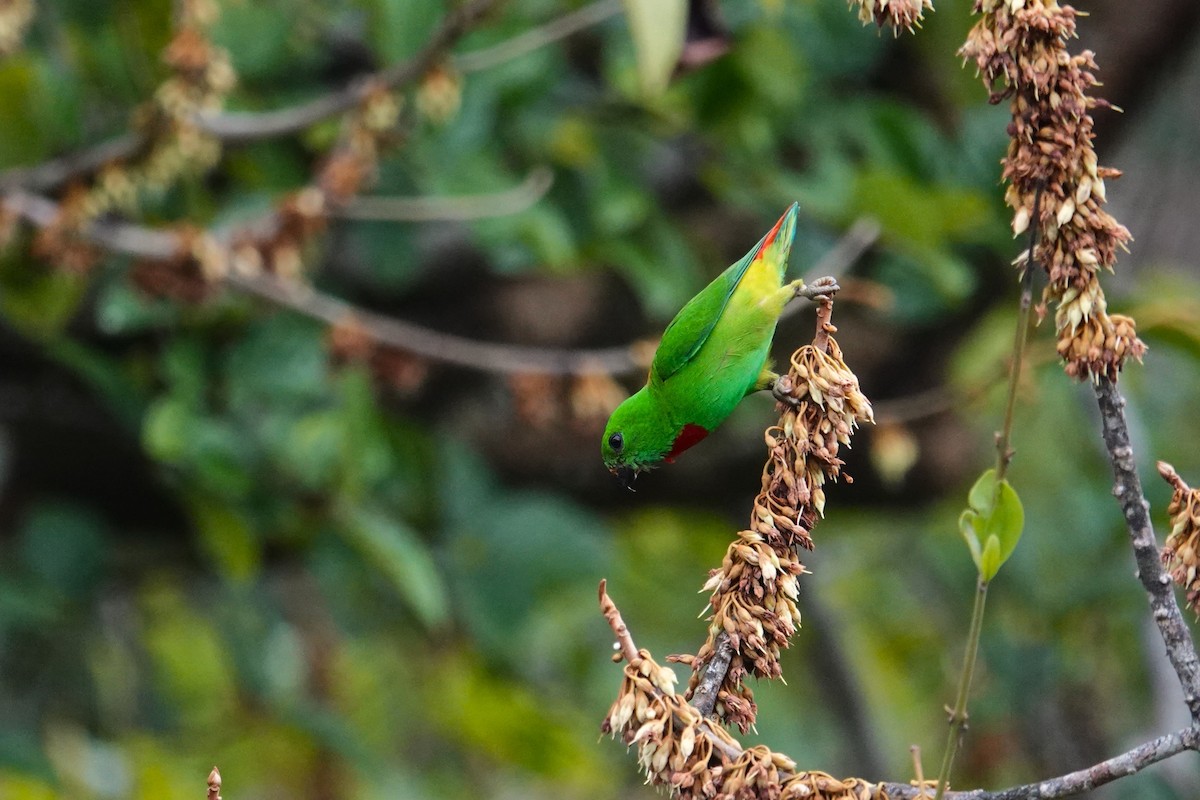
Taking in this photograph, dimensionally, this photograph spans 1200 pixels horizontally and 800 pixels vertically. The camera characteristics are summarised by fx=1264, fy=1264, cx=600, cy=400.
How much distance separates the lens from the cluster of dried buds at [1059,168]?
36.9 inches

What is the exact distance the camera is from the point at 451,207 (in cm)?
258

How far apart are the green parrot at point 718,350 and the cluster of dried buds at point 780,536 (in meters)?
0.45

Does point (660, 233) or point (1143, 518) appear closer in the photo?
point (1143, 518)

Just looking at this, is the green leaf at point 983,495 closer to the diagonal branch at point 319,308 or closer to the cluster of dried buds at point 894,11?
the cluster of dried buds at point 894,11

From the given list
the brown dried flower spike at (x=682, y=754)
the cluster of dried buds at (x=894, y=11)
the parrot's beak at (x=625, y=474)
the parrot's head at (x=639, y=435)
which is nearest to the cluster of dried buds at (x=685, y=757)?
the brown dried flower spike at (x=682, y=754)

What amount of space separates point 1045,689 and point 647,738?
10.3ft

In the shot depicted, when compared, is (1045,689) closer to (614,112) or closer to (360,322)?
(614,112)

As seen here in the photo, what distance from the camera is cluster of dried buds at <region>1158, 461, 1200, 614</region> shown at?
0.99 meters

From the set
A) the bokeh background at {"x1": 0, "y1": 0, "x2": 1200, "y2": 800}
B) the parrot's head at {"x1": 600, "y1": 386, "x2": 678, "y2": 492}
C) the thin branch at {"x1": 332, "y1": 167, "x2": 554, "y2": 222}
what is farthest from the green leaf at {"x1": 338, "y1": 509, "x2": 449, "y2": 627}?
the parrot's head at {"x1": 600, "y1": 386, "x2": 678, "y2": 492}

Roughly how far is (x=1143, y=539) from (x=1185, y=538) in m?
0.05

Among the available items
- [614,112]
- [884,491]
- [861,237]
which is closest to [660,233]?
[614,112]

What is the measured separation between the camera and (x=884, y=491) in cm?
412

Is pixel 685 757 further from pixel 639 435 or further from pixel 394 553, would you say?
pixel 394 553

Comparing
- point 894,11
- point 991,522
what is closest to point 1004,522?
point 991,522
